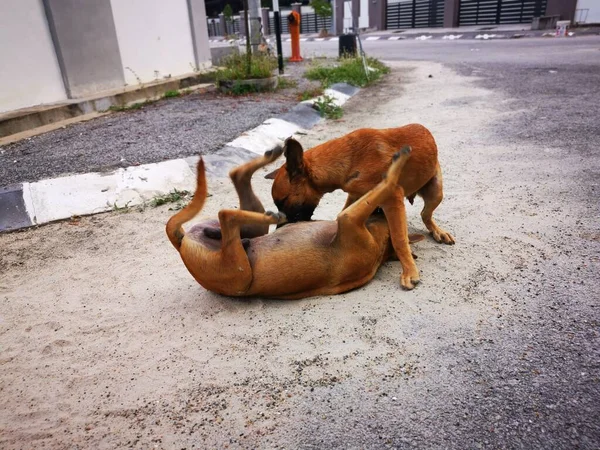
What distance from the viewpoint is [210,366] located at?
2363 mm

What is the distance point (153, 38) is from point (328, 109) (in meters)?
5.06

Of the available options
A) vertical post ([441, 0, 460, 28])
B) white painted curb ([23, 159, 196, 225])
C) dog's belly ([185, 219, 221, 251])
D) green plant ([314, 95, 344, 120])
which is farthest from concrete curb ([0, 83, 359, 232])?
vertical post ([441, 0, 460, 28])

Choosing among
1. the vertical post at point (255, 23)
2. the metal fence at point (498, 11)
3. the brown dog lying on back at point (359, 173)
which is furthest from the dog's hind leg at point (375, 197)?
the metal fence at point (498, 11)

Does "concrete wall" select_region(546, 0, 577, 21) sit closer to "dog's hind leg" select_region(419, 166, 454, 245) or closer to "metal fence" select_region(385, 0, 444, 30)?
"metal fence" select_region(385, 0, 444, 30)

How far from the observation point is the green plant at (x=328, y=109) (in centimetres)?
790

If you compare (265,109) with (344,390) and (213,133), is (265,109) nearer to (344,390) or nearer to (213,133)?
(213,133)

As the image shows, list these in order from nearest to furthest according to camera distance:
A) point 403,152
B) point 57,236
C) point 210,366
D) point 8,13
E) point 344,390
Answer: point 344,390 → point 210,366 → point 403,152 → point 57,236 → point 8,13

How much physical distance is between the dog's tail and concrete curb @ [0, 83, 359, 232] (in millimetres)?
1580

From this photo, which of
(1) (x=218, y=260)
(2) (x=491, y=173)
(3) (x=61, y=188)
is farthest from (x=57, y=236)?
(2) (x=491, y=173)

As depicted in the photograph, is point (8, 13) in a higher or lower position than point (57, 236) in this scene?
higher

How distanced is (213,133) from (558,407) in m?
5.58

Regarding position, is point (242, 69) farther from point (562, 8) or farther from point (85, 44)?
point (562, 8)

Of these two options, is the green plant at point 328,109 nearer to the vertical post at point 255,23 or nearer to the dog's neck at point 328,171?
the vertical post at point 255,23

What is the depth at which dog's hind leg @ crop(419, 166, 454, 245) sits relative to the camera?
130 inches
